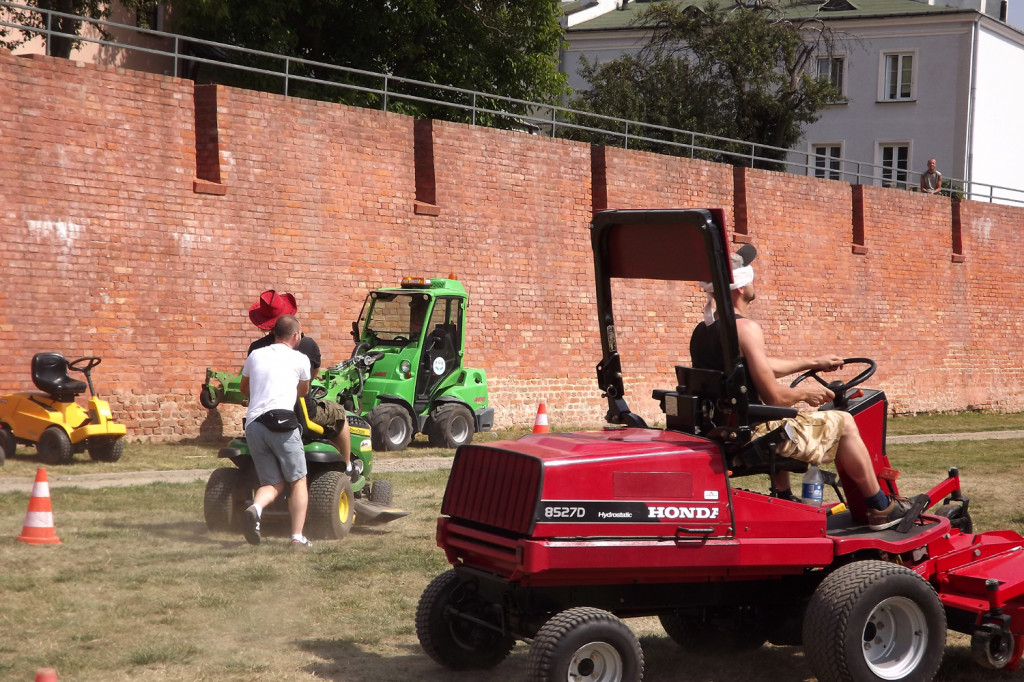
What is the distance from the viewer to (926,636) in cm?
544

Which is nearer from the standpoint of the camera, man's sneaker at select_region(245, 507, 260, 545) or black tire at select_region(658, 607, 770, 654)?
black tire at select_region(658, 607, 770, 654)

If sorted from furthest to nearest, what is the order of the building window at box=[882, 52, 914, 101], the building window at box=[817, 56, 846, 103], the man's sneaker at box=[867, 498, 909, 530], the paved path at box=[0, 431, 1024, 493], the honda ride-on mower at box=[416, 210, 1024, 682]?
the building window at box=[817, 56, 846, 103]
the building window at box=[882, 52, 914, 101]
the paved path at box=[0, 431, 1024, 493]
the man's sneaker at box=[867, 498, 909, 530]
the honda ride-on mower at box=[416, 210, 1024, 682]

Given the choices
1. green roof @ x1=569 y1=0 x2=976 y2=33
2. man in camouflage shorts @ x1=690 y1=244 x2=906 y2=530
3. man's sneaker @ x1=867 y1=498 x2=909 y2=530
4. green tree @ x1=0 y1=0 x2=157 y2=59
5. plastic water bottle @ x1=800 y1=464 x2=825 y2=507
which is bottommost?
man's sneaker @ x1=867 y1=498 x2=909 y2=530

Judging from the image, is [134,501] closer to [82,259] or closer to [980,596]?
[82,259]

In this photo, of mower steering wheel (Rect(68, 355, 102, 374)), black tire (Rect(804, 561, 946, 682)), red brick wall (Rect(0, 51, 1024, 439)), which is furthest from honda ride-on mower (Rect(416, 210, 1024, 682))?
red brick wall (Rect(0, 51, 1024, 439))

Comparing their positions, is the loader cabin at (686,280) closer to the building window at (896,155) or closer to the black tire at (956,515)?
the black tire at (956,515)

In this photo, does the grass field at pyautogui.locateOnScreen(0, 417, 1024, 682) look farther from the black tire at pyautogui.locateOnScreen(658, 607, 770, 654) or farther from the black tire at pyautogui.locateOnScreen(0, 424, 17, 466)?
the black tire at pyautogui.locateOnScreen(0, 424, 17, 466)

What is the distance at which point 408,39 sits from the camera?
26609 millimetres

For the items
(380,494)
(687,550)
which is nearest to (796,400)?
(687,550)

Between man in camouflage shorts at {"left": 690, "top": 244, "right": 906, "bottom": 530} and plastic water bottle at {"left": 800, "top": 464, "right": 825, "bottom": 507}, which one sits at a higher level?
man in camouflage shorts at {"left": 690, "top": 244, "right": 906, "bottom": 530}

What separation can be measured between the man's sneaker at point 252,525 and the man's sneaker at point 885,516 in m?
4.10

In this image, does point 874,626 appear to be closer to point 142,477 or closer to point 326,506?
point 326,506

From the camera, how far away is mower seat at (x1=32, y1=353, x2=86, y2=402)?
41.8ft

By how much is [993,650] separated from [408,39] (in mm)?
23029
